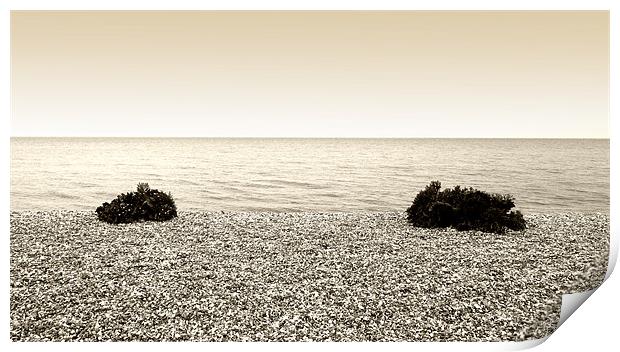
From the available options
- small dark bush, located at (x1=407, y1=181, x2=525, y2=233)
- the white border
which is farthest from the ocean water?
the white border

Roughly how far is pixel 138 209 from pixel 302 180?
11149 millimetres

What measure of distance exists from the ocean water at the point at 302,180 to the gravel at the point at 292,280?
6014 millimetres

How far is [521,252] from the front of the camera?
6.84m

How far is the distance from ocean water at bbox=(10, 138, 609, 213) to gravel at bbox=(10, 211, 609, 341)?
601 cm

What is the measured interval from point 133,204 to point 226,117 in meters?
24.0

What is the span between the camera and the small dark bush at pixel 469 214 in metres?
8.06

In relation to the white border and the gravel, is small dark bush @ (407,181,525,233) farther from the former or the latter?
the white border

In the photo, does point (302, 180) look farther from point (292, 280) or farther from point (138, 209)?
point (292, 280)

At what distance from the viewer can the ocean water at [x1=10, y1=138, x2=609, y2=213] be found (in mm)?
15086

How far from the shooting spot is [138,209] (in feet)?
28.6
